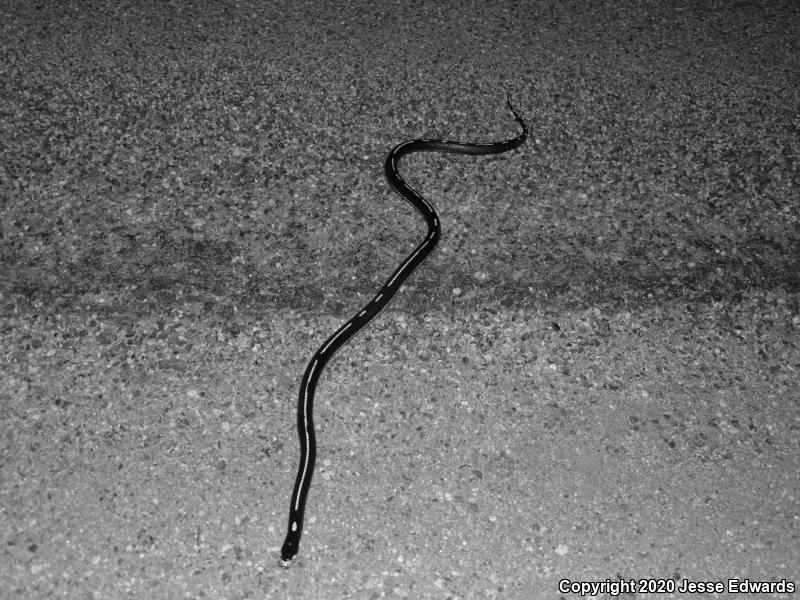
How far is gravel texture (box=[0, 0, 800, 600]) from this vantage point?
2.63 metres

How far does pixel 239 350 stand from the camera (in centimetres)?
306

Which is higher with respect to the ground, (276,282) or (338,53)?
(338,53)

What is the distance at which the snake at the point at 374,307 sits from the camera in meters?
2.63

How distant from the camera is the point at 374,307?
3164 millimetres

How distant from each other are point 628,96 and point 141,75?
282cm

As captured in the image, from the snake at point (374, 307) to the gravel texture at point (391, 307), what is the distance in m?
A: 0.06

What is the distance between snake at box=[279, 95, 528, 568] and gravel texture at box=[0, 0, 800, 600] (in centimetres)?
6

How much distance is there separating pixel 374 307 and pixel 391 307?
112 mm

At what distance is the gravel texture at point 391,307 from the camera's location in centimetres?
263

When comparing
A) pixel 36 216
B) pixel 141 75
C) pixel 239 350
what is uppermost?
pixel 141 75

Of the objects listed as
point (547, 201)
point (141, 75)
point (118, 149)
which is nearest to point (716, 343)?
point (547, 201)

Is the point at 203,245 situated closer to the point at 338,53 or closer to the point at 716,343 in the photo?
the point at 338,53

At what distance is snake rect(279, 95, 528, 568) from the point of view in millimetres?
2635

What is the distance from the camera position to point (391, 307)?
325cm
